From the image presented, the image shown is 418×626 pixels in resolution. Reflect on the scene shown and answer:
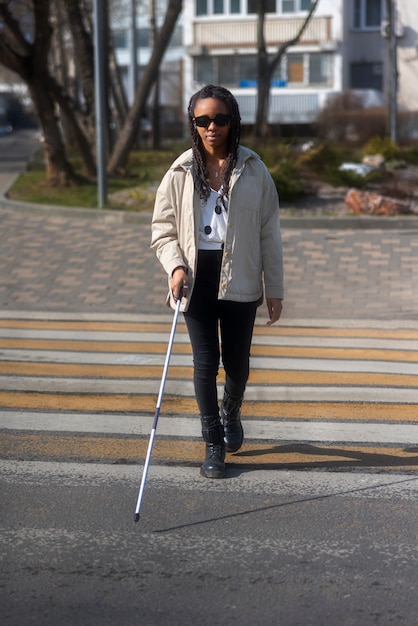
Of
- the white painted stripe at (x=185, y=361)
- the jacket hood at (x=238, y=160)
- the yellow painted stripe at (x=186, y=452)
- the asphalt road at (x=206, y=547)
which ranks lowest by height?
the white painted stripe at (x=185, y=361)

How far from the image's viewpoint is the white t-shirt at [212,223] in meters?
5.14

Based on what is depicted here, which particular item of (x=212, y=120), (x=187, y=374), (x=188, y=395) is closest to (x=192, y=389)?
(x=188, y=395)

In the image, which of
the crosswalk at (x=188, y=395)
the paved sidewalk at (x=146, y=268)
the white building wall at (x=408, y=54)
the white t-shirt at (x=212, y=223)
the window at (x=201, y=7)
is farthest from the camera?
the window at (x=201, y=7)

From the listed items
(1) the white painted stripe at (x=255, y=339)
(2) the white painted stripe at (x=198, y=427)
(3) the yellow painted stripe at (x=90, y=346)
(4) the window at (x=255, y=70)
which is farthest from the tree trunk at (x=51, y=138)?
(4) the window at (x=255, y=70)

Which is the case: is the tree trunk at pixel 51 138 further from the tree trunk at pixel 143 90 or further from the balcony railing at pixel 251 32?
the balcony railing at pixel 251 32

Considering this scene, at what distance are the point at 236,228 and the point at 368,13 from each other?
5145cm

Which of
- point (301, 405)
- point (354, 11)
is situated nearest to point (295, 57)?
point (354, 11)

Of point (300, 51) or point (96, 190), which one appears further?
point (300, 51)

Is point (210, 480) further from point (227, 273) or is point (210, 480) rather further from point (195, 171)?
point (195, 171)

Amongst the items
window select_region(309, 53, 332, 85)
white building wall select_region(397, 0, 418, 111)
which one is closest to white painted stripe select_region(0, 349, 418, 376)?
white building wall select_region(397, 0, 418, 111)

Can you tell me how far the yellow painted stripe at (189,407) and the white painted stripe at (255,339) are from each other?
189cm

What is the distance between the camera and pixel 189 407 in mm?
6680

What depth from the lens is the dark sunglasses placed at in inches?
200

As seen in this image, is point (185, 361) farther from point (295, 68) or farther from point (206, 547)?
point (295, 68)
